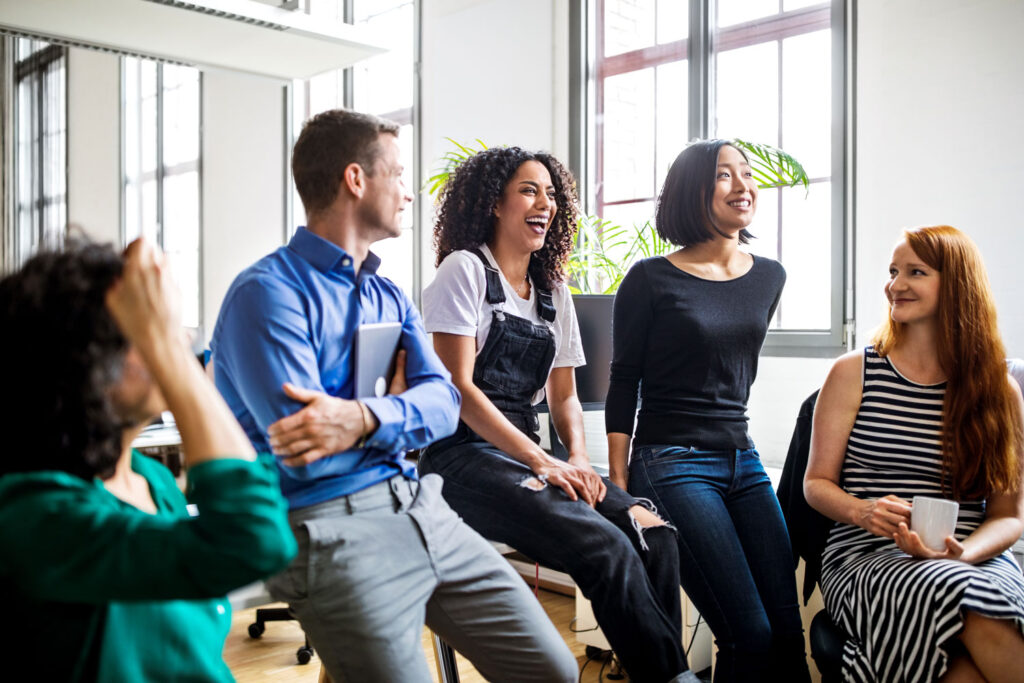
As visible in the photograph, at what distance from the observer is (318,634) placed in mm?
1349

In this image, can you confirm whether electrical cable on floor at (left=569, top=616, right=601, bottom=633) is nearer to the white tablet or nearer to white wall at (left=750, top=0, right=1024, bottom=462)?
white wall at (left=750, top=0, right=1024, bottom=462)

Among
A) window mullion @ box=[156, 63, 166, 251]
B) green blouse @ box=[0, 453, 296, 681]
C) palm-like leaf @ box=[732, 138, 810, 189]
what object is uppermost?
window mullion @ box=[156, 63, 166, 251]

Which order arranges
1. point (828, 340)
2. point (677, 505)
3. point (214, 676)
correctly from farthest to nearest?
1. point (828, 340)
2. point (677, 505)
3. point (214, 676)

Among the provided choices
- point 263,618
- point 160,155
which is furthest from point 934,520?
point 160,155

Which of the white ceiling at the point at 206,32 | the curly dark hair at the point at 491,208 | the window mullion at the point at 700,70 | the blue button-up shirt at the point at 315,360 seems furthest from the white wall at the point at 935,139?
the blue button-up shirt at the point at 315,360

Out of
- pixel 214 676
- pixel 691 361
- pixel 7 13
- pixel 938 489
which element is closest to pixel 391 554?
pixel 214 676

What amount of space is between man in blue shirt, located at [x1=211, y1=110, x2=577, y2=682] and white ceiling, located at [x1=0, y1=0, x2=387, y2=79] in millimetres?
1583

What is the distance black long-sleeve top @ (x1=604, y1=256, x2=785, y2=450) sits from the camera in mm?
1970

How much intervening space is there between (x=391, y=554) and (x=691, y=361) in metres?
0.89

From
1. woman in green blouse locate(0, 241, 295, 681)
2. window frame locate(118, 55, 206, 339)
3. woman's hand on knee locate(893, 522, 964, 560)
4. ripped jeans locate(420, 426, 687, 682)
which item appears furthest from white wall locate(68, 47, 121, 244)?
woman in green blouse locate(0, 241, 295, 681)

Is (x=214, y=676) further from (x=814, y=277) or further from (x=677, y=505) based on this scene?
(x=814, y=277)

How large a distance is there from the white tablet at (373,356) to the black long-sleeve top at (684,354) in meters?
0.68

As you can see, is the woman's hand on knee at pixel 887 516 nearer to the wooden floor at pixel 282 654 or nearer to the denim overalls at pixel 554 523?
the denim overalls at pixel 554 523

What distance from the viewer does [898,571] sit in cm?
172
